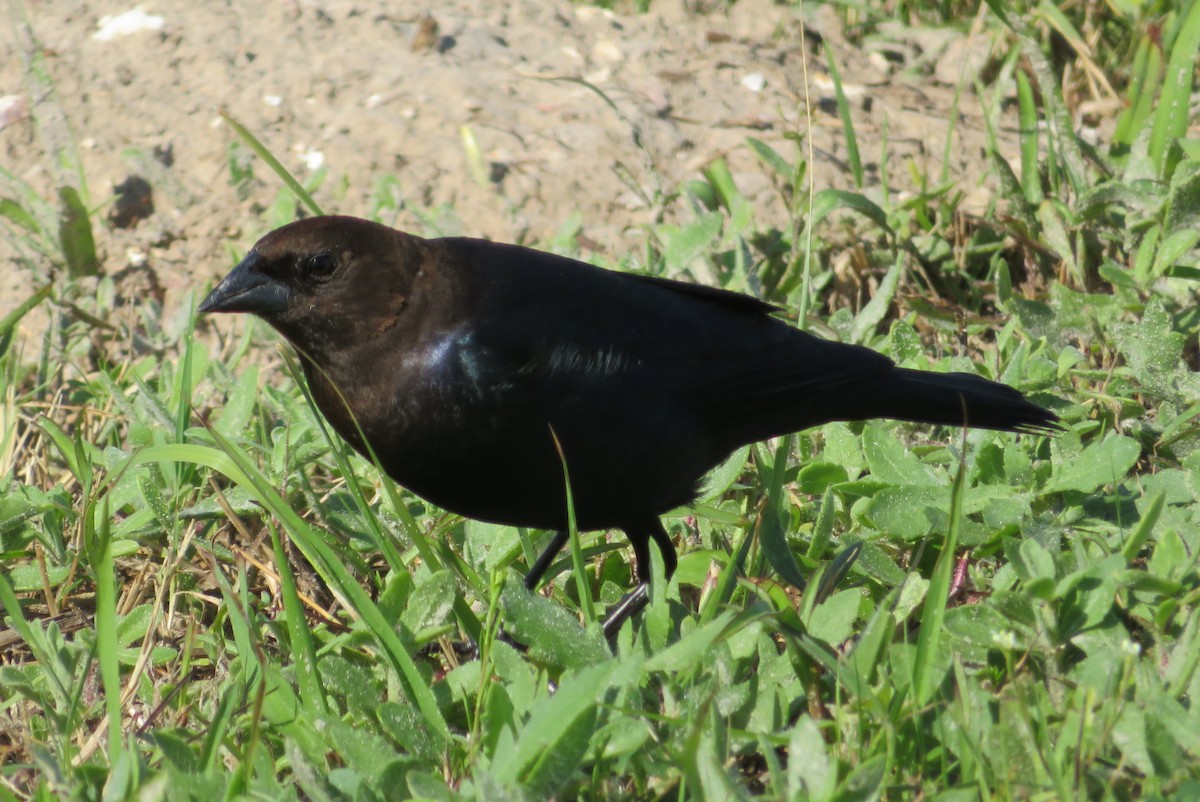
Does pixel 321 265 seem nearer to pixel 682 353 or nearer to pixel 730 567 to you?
pixel 682 353

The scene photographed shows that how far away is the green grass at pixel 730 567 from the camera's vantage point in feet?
7.52

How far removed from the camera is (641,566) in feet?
10.7

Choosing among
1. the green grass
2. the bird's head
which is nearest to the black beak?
the bird's head

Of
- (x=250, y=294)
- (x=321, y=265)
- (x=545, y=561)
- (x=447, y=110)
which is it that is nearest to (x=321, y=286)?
(x=321, y=265)

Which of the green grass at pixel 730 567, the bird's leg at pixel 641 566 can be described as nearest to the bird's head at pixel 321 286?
the green grass at pixel 730 567

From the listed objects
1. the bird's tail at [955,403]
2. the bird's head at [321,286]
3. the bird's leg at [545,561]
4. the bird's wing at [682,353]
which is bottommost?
the bird's leg at [545,561]

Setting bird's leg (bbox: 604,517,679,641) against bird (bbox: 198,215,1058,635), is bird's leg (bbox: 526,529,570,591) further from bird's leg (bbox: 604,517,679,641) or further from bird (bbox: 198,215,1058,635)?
bird's leg (bbox: 604,517,679,641)

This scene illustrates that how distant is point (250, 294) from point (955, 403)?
5.57ft

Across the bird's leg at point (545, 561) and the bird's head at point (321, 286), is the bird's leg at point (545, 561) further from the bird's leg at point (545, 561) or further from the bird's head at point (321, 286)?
the bird's head at point (321, 286)

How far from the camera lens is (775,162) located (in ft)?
15.0

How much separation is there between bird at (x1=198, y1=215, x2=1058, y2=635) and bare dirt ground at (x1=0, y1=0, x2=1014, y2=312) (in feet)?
4.88

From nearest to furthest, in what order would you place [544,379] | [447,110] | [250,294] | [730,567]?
[730,567]
[544,379]
[250,294]
[447,110]

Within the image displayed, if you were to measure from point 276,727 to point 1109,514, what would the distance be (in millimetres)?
1954

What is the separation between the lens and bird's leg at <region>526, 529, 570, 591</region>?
328 centimetres
